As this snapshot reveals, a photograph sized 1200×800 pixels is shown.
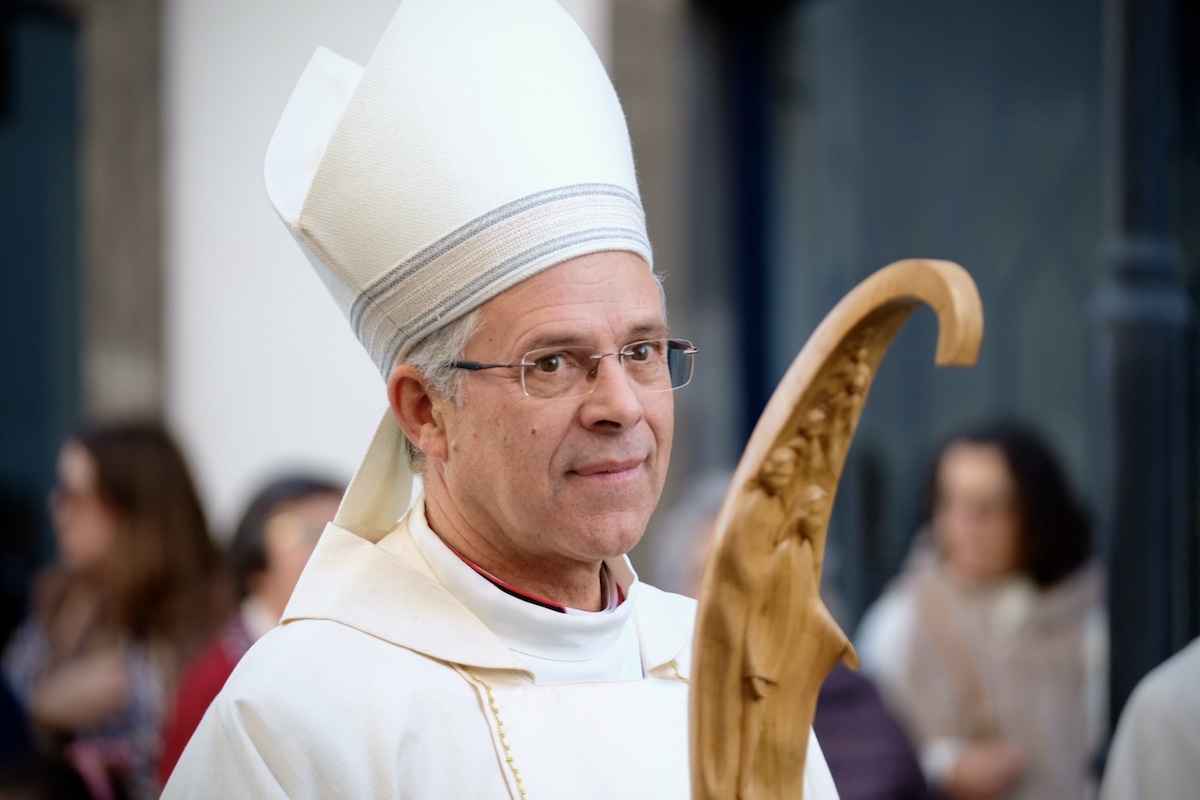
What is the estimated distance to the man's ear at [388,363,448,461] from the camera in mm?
2215

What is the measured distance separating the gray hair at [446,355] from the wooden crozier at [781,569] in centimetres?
48

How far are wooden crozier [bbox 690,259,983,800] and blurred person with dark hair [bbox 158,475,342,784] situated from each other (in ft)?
7.44

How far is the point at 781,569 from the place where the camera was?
A: 6.08 ft

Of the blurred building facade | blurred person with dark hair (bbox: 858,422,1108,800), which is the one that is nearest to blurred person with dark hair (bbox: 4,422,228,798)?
the blurred building facade

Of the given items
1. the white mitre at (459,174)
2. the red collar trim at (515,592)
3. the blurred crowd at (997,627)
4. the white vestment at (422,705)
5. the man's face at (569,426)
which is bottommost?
the blurred crowd at (997,627)

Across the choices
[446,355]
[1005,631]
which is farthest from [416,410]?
[1005,631]

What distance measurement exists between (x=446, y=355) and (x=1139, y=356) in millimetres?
1658

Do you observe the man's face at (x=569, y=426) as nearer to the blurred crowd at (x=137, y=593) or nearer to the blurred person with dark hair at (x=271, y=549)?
the blurred person with dark hair at (x=271, y=549)

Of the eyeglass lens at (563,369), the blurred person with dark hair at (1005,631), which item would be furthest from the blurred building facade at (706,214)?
the eyeglass lens at (563,369)

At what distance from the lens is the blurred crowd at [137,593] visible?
4242 millimetres

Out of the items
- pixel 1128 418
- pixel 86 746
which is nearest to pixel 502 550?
pixel 1128 418

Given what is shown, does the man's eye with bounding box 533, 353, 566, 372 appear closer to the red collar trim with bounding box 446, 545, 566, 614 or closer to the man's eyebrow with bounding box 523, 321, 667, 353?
the man's eyebrow with bounding box 523, 321, 667, 353

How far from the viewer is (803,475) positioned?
1850mm

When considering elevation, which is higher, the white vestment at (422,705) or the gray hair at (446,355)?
the gray hair at (446,355)
